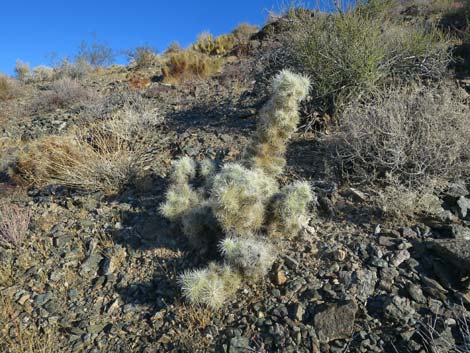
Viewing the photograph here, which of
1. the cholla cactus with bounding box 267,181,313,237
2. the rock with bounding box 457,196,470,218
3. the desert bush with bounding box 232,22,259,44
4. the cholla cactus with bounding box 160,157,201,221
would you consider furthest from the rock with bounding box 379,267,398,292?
the desert bush with bounding box 232,22,259,44

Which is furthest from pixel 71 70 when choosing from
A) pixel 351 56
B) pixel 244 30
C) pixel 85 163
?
pixel 351 56

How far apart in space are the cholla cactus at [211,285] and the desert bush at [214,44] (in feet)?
36.1

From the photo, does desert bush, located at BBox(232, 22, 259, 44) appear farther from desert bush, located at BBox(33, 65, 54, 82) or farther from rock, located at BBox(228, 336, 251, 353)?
rock, located at BBox(228, 336, 251, 353)

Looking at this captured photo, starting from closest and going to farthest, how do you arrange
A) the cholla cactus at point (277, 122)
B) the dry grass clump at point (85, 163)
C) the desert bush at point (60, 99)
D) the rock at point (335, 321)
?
the rock at point (335, 321) → the cholla cactus at point (277, 122) → the dry grass clump at point (85, 163) → the desert bush at point (60, 99)

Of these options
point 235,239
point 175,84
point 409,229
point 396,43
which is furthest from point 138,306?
point 175,84

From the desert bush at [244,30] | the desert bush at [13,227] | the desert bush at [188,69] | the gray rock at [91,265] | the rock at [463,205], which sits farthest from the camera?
the desert bush at [244,30]

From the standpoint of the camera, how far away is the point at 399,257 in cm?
258

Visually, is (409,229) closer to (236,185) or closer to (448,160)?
(448,160)

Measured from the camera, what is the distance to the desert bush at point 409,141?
3.23m

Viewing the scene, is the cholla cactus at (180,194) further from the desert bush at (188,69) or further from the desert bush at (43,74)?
the desert bush at (43,74)

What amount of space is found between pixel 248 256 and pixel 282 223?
548 millimetres

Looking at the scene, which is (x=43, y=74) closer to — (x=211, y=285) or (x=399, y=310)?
(x=211, y=285)

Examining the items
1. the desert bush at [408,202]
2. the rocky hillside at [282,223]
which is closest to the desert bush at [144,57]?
the rocky hillside at [282,223]

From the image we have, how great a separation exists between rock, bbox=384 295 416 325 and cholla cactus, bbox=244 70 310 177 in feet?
5.12
